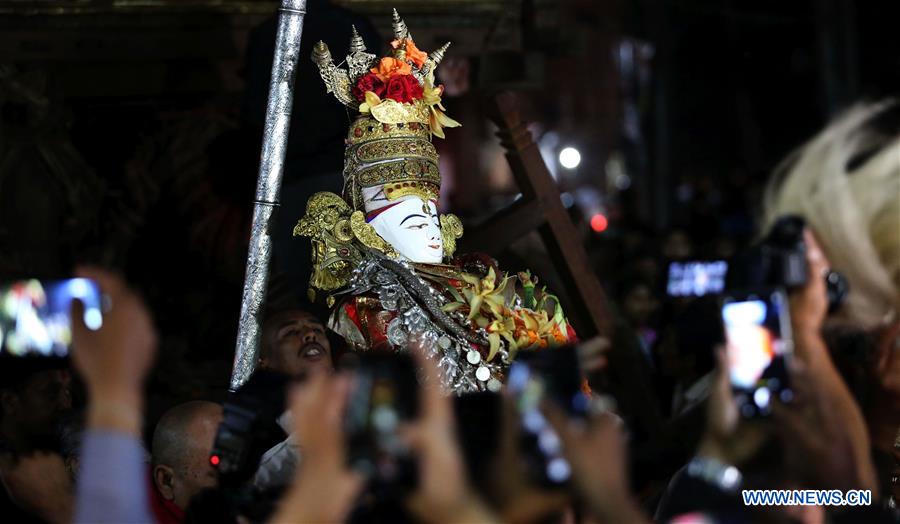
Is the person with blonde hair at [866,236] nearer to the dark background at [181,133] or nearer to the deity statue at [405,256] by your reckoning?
the deity statue at [405,256]

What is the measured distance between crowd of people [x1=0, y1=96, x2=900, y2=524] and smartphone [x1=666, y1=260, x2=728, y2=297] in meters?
3.70

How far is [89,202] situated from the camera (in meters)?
7.64

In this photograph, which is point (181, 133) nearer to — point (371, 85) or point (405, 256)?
point (371, 85)

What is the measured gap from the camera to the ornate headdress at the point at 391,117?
5.18 meters

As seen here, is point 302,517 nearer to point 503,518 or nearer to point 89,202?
point 503,518

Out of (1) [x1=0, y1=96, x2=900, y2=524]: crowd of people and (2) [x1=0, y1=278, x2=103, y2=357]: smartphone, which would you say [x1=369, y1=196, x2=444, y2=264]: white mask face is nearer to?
(1) [x1=0, y1=96, x2=900, y2=524]: crowd of people

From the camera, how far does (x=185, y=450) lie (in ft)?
15.0

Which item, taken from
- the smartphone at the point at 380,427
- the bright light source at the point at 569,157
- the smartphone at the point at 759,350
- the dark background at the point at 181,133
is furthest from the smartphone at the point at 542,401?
the bright light source at the point at 569,157

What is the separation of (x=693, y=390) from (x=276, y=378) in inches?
94.9

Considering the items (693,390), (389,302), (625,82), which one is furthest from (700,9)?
(389,302)

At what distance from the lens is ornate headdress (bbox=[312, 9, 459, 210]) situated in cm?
518

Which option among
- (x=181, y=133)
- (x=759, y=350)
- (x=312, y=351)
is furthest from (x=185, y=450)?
(x=181, y=133)

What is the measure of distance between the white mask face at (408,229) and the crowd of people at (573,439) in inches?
23.6

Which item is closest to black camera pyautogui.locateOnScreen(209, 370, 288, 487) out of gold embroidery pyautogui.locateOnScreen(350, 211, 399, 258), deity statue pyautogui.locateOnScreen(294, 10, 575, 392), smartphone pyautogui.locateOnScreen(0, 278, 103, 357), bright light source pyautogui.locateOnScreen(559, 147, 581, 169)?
deity statue pyautogui.locateOnScreen(294, 10, 575, 392)
